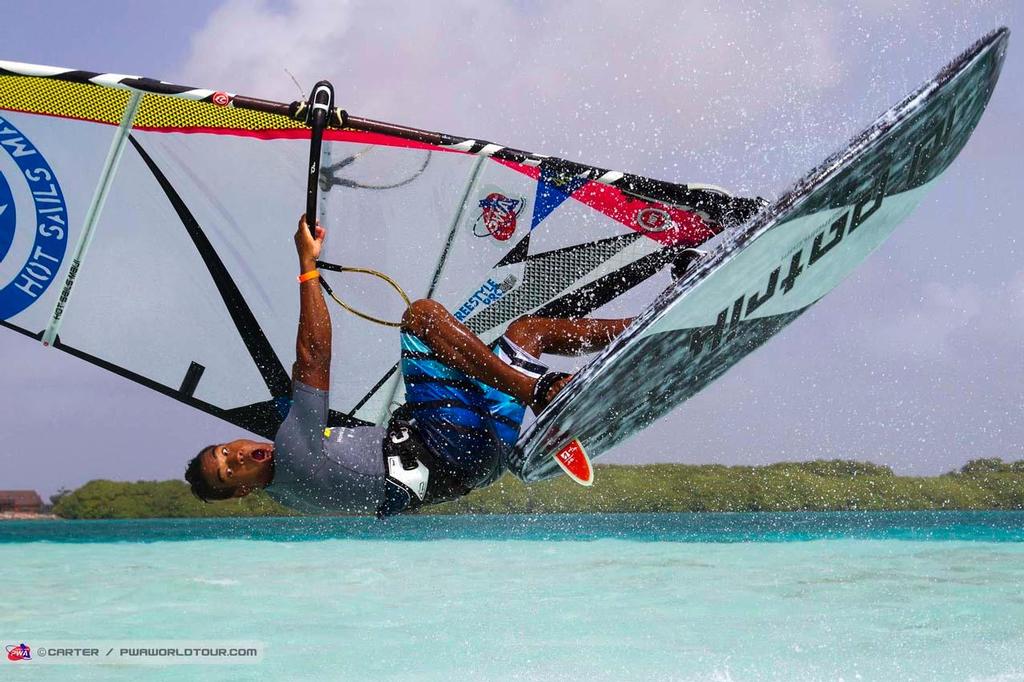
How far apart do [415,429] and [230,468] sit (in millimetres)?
829

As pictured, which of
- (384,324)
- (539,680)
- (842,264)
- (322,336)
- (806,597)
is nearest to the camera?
(322,336)

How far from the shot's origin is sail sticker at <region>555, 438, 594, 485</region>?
420 cm

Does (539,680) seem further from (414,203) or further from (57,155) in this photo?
(57,155)

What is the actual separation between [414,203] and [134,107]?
1555 mm

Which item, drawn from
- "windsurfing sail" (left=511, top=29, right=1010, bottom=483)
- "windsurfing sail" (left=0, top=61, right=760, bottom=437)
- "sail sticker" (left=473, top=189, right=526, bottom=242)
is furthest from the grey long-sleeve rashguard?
"sail sticker" (left=473, top=189, right=526, bottom=242)

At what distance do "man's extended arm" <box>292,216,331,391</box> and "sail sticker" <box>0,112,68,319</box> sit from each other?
2.07 meters

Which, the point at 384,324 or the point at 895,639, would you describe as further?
the point at 895,639

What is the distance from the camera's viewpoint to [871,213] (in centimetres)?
454

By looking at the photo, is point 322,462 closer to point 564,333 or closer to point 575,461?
point 575,461

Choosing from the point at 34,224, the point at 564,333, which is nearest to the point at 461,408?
the point at 564,333

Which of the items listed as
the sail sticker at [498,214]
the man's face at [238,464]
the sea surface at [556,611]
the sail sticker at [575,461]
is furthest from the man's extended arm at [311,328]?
the sea surface at [556,611]

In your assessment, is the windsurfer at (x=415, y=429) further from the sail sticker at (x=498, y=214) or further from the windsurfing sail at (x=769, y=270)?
the sail sticker at (x=498, y=214)

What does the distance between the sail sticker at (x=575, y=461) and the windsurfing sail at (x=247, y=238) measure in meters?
1.05

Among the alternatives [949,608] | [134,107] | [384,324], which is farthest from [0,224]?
[949,608]
